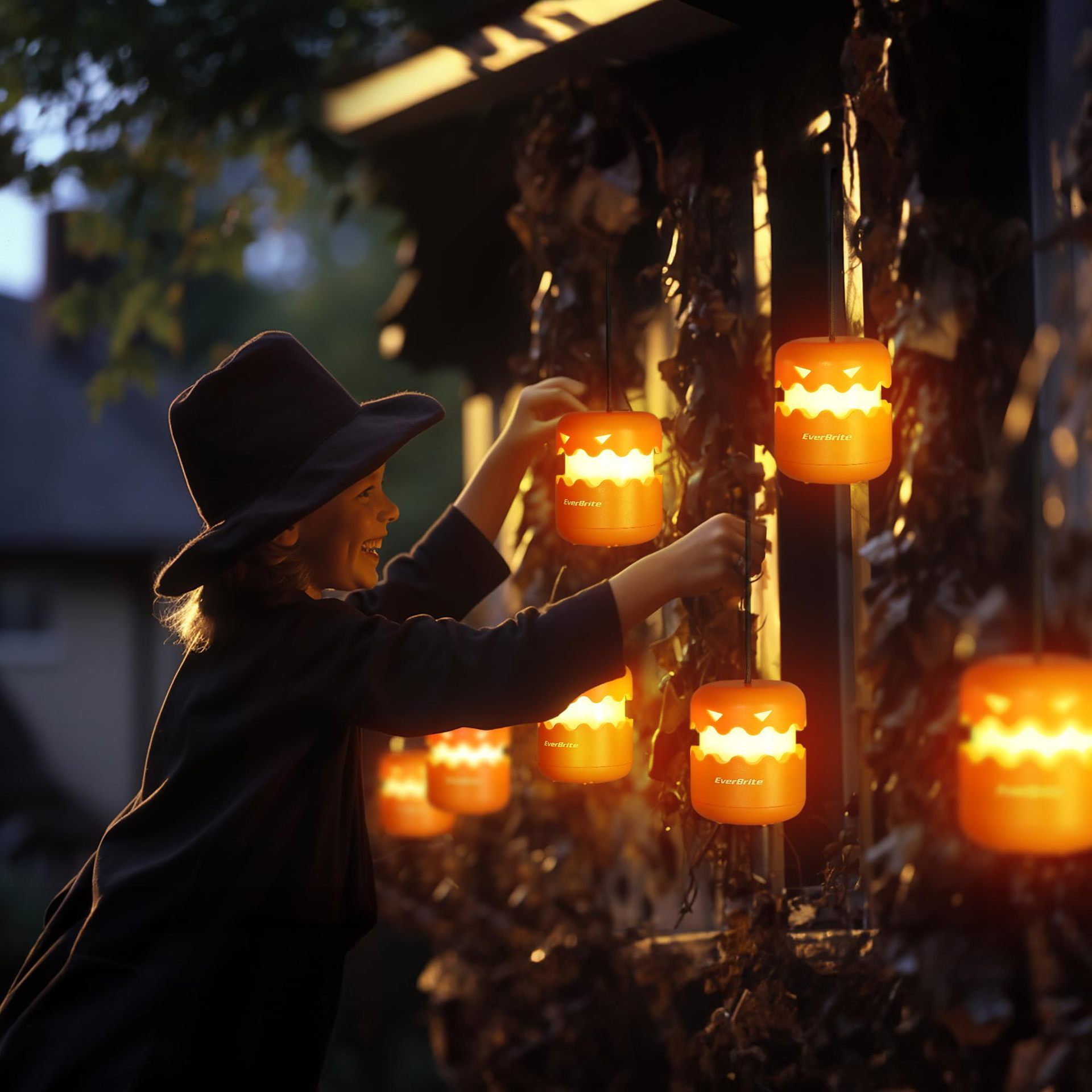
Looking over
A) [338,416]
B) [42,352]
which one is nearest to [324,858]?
[338,416]

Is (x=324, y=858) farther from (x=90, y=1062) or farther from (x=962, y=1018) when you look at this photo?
(x=962, y=1018)

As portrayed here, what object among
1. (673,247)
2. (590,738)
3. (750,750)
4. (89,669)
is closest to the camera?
(750,750)

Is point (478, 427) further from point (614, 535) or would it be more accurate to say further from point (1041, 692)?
point (1041, 692)

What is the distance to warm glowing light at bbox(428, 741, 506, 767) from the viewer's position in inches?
124

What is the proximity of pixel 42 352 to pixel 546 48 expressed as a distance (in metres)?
14.3

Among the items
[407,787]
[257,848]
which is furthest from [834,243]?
[407,787]

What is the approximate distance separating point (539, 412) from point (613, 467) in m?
0.34

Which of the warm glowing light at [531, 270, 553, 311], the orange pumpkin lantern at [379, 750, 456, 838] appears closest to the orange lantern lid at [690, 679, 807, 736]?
the warm glowing light at [531, 270, 553, 311]

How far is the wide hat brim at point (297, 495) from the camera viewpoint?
1.94m

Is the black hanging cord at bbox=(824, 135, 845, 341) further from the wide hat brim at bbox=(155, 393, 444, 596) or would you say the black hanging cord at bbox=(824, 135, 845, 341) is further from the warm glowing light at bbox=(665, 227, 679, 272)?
the wide hat brim at bbox=(155, 393, 444, 596)

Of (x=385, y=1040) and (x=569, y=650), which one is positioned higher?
(x=569, y=650)

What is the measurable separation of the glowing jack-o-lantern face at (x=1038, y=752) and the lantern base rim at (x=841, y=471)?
20.5 inches

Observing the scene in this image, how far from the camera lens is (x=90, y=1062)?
191 cm

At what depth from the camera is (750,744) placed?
6.44 feet
